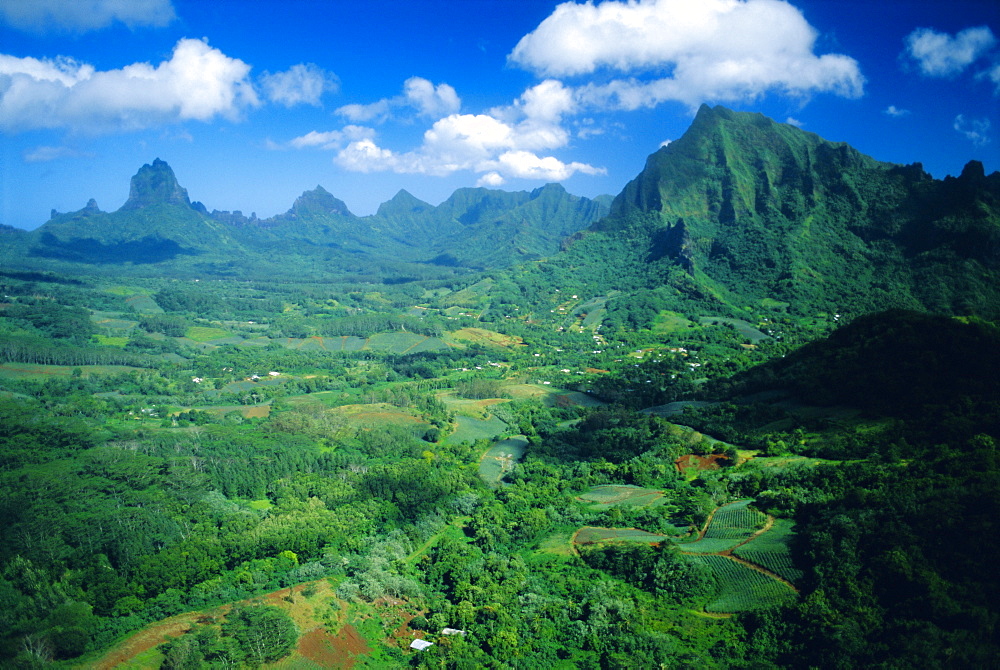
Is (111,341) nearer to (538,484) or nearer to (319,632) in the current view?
(538,484)

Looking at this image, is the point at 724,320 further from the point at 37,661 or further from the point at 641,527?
the point at 37,661

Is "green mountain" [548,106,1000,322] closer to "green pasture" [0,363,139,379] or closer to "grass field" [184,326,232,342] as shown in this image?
"grass field" [184,326,232,342]

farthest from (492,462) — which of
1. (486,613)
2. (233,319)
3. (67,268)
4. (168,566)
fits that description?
(67,268)

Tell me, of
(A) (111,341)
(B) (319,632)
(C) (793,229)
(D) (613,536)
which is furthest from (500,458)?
(C) (793,229)

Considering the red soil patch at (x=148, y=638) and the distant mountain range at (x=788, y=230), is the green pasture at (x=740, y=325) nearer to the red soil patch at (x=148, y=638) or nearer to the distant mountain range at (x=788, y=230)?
the distant mountain range at (x=788, y=230)

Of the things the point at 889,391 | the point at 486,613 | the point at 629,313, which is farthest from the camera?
the point at 629,313

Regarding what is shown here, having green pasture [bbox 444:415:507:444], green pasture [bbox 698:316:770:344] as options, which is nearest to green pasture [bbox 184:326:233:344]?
green pasture [bbox 444:415:507:444]

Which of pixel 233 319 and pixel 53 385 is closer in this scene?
pixel 53 385
